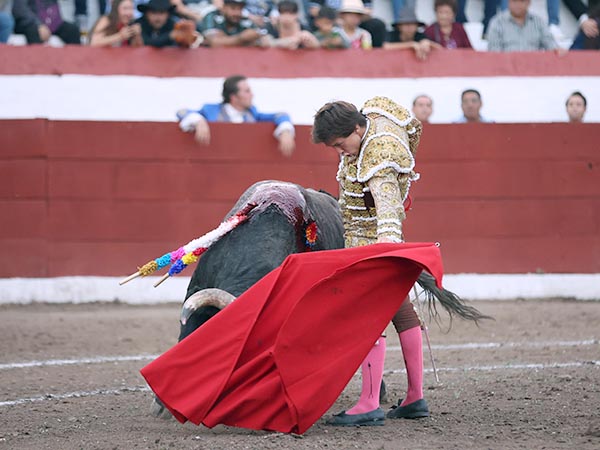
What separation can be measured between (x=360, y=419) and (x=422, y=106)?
166 inches

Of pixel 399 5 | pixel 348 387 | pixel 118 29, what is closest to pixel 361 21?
pixel 399 5

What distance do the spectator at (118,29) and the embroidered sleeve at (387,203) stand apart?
428cm

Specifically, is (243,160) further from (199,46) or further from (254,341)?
(254,341)

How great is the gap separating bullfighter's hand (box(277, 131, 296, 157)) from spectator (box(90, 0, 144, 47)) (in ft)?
3.70

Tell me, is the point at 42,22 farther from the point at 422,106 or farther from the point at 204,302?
the point at 204,302

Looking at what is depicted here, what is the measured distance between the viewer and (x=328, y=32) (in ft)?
25.7

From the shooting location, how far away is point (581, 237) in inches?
311

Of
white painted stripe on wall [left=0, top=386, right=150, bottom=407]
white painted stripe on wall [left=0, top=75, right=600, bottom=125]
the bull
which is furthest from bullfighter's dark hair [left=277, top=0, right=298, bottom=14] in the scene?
white painted stripe on wall [left=0, top=386, right=150, bottom=407]

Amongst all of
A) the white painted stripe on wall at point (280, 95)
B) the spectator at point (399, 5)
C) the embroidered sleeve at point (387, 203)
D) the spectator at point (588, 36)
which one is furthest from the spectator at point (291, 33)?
the embroidered sleeve at point (387, 203)

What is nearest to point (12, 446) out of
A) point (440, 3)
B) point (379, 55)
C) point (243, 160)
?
point (243, 160)

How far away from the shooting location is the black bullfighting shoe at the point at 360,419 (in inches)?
145

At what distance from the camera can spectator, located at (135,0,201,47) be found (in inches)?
295

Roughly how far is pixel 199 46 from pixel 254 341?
4.52m

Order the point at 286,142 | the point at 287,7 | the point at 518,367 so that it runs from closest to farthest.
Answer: the point at 518,367, the point at 286,142, the point at 287,7
